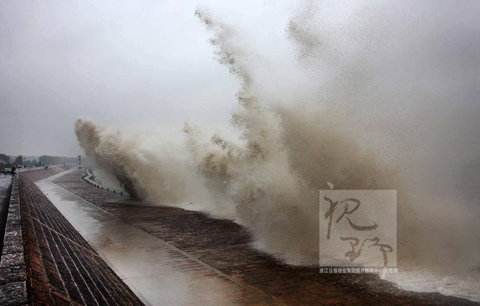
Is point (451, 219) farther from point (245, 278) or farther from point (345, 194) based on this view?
point (245, 278)

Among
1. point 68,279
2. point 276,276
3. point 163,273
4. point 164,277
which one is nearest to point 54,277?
point 68,279

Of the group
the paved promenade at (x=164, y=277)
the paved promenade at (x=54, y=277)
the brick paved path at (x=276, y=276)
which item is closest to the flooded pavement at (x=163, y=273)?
the paved promenade at (x=164, y=277)

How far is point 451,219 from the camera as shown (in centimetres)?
1180

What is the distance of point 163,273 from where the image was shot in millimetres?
9227

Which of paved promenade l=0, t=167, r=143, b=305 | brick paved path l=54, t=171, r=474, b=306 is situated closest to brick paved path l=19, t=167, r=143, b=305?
paved promenade l=0, t=167, r=143, b=305

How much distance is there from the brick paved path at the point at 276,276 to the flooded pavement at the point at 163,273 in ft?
1.34

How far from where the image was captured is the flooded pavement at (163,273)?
7.46m

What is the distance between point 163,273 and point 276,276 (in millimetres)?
2986

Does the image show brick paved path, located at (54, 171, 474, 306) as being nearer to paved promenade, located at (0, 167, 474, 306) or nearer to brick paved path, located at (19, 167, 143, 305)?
paved promenade, located at (0, 167, 474, 306)

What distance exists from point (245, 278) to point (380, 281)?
10.6ft

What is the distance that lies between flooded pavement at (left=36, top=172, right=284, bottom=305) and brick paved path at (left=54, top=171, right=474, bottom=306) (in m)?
0.41

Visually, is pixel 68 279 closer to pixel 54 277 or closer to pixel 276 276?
pixel 54 277

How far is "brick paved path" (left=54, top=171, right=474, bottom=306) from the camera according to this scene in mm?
7164

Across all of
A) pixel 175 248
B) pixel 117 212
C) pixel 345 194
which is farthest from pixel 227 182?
pixel 345 194
